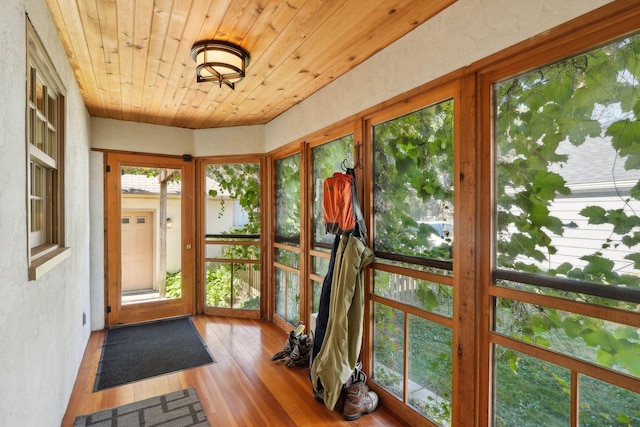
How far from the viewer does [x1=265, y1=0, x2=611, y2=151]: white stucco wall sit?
1409 millimetres

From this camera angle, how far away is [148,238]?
13.6ft

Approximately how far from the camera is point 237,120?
4.03 meters

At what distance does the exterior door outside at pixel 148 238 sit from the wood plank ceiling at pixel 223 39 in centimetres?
106

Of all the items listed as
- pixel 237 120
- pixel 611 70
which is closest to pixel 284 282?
pixel 237 120

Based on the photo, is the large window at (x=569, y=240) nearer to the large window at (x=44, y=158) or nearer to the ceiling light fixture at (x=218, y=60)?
the ceiling light fixture at (x=218, y=60)

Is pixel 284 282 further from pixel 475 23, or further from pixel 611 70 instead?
pixel 611 70

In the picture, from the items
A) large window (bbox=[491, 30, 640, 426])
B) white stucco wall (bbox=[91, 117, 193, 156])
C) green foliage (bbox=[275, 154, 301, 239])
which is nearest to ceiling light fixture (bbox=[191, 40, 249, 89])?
green foliage (bbox=[275, 154, 301, 239])

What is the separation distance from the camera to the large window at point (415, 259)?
1.91 metres

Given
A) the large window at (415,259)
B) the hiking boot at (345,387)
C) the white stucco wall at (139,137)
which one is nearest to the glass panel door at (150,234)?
the white stucco wall at (139,137)

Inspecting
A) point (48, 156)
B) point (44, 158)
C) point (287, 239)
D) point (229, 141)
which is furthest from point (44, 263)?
point (229, 141)

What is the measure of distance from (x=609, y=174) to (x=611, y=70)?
1.30 ft

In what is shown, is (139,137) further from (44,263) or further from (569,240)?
(569,240)

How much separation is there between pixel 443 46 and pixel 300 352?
2.62 meters

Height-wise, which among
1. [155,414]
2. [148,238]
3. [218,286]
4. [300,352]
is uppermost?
[148,238]
